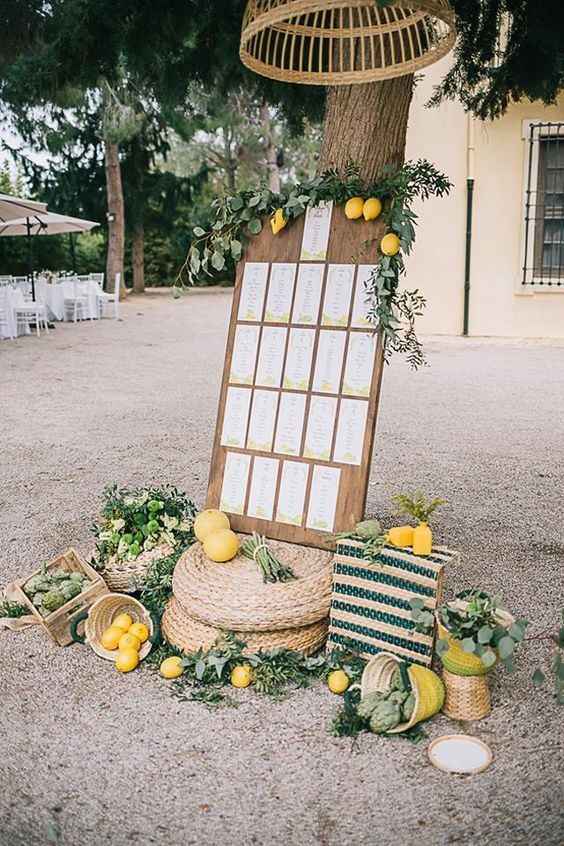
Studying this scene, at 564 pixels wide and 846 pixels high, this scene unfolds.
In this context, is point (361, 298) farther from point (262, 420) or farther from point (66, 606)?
point (66, 606)

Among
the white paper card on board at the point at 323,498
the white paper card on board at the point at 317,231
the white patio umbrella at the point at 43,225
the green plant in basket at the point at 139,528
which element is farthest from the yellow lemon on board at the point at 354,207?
the white patio umbrella at the point at 43,225

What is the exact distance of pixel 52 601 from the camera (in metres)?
3.20

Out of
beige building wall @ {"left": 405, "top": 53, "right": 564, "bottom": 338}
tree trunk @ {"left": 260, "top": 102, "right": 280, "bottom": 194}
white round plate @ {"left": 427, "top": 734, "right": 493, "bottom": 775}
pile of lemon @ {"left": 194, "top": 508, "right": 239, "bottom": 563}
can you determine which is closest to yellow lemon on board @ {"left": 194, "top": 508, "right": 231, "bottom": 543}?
pile of lemon @ {"left": 194, "top": 508, "right": 239, "bottom": 563}

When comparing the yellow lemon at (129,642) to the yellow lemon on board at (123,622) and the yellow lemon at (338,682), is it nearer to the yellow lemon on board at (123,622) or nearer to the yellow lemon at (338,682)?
the yellow lemon on board at (123,622)

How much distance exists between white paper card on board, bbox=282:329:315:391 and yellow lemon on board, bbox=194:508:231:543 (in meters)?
0.58

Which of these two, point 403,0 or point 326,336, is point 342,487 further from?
point 403,0

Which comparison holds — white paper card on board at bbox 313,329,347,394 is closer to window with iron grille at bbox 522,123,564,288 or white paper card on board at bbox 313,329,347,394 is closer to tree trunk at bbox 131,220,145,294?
Answer: window with iron grille at bbox 522,123,564,288

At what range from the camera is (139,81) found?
475 centimetres

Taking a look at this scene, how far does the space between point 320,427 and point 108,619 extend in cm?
111

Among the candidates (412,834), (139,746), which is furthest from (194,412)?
(412,834)

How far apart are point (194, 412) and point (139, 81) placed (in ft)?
10.3

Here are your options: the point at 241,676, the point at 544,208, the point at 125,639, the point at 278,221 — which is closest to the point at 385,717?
the point at 241,676

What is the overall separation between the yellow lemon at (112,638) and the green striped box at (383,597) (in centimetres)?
79

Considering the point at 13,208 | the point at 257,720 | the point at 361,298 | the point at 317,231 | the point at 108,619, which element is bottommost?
the point at 257,720
